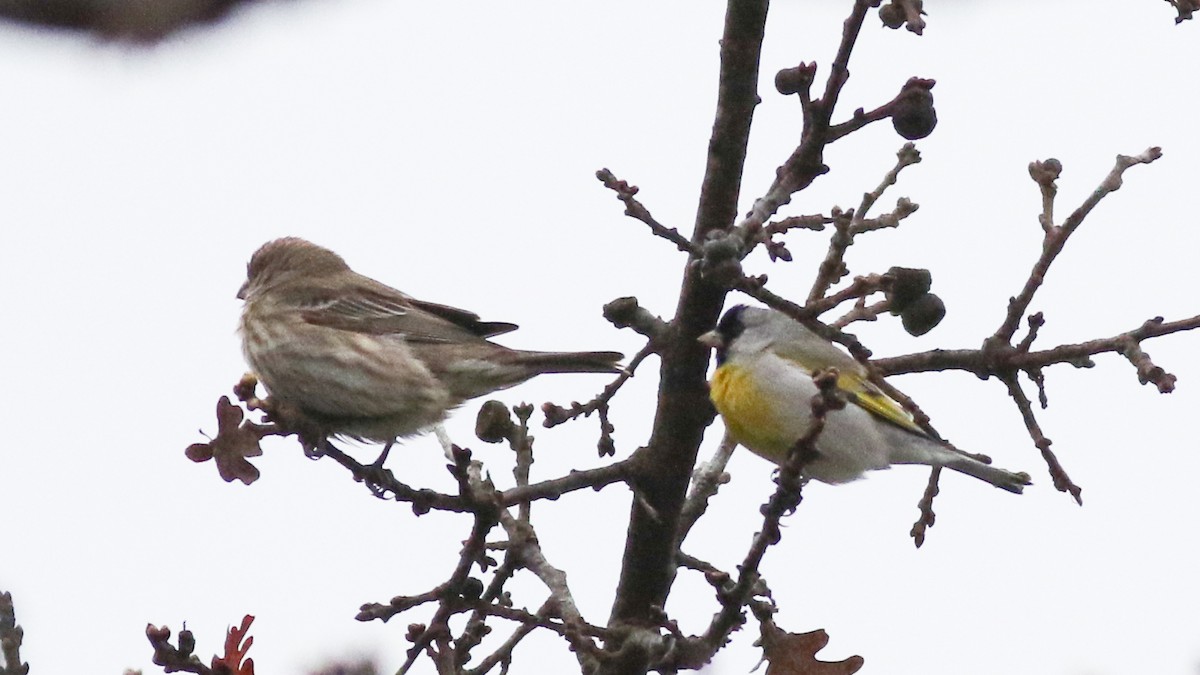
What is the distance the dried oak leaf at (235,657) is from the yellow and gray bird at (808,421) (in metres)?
2.45

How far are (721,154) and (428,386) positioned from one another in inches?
99.3

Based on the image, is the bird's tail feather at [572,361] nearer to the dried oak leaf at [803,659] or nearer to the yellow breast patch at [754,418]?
the yellow breast patch at [754,418]

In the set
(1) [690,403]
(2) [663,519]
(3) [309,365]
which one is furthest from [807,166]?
(3) [309,365]

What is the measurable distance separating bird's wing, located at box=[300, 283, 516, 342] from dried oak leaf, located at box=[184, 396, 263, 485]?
285 centimetres

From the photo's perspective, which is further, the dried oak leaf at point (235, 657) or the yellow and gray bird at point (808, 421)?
the yellow and gray bird at point (808, 421)

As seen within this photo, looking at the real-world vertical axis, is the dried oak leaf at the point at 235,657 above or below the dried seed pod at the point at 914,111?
below

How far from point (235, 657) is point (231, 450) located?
552 mm

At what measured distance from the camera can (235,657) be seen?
3393 mm

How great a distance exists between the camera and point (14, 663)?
2805 mm

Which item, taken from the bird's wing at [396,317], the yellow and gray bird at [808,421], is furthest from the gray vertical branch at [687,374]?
the bird's wing at [396,317]

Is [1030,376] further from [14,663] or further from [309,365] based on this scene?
[309,365]

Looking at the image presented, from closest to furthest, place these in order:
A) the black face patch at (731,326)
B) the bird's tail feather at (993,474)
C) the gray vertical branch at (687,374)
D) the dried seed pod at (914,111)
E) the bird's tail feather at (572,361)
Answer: the dried seed pod at (914,111)
the gray vertical branch at (687,374)
the bird's tail feather at (993,474)
the bird's tail feather at (572,361)
the black face patch at (731,326)

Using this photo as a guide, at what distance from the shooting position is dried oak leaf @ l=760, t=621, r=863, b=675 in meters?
3.49

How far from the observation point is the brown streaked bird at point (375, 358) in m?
5.86
